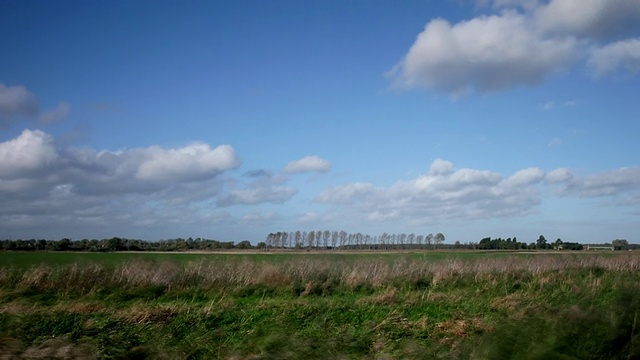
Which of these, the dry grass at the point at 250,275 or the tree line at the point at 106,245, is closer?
the dry grass at the point at 250,275

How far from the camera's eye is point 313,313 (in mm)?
15141

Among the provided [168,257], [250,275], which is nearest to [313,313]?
[250,275]

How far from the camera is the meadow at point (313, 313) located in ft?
20.8

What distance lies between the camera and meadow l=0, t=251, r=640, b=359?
6.33 m

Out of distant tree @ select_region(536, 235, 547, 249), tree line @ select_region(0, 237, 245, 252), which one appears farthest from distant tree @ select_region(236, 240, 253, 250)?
distant tree @ select_region(536, 235, 547, 249)

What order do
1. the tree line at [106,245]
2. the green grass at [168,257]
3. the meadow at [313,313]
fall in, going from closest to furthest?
the meadow at [313,313]
the green grass at [168,257]
the tree line at [106,245]

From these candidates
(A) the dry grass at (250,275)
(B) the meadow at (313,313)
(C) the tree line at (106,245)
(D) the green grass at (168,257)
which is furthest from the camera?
(C) the tree line at (106,245)

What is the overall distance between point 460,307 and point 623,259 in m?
33.4

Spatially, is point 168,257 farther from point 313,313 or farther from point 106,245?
point 106,245

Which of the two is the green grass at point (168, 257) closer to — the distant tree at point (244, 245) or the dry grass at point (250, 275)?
the dry grass at point (250, 275)

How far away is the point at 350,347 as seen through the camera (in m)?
8.01

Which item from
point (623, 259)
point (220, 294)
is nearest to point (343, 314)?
point (220, 294)

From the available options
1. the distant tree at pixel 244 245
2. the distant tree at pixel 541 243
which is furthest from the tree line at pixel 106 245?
the distant tree at pixel 541 243

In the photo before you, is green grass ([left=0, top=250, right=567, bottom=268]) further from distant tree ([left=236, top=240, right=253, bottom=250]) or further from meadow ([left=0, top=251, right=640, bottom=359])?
distant tree ([left=236, top=240, right=253, bottom=250])
